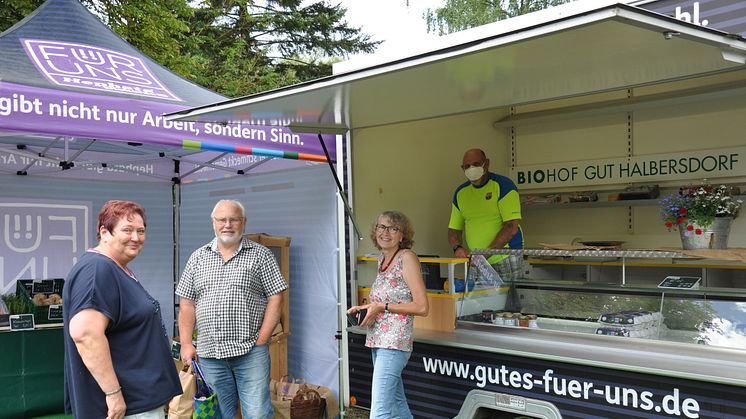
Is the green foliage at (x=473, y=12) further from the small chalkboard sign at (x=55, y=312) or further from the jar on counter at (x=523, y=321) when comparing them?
the jar on counter at (x=523, y=321)

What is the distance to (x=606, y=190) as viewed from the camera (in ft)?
21.2

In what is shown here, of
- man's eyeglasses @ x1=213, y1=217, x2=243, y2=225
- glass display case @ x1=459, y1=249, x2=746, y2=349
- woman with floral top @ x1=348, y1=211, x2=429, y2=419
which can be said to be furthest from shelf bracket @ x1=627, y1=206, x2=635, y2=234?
man's eyeglasses @ x1=213, y1=217, x2=243, y2=225

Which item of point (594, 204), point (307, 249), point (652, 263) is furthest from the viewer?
point (594, 204)

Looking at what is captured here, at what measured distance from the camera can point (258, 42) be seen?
813 inches

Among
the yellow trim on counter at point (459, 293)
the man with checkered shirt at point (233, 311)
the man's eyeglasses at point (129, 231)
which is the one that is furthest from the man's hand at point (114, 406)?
the yellow trim on counter at point (459, 293)

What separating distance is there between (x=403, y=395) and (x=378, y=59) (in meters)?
2.02

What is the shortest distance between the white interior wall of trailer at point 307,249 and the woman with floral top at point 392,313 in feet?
4.09

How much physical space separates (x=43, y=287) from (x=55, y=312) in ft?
2.23

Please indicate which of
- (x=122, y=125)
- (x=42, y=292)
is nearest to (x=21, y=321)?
(x=42, y=292)

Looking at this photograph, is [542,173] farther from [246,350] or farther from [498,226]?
[246,350]

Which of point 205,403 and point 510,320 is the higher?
point 510,320

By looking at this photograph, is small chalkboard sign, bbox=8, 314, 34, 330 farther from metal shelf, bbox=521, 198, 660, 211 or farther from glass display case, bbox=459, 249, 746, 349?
metal shelf, bbox=521, 198, 660, 211

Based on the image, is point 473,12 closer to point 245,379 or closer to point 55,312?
point 55,312

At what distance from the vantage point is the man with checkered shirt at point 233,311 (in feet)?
11.6
